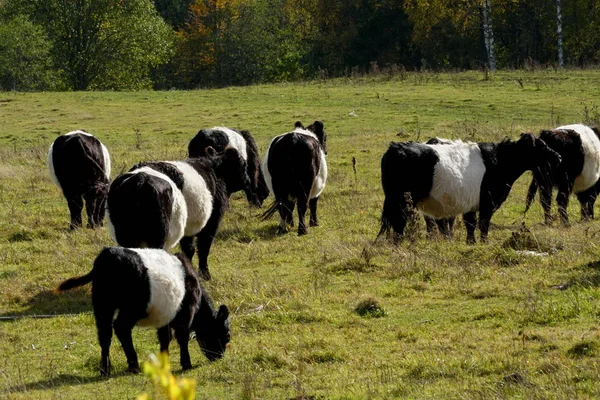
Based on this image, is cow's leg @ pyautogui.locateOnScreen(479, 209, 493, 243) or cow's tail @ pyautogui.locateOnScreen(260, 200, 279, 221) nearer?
cow's leg @ pyautogui.locateOnScreen(479, 209, 493, 243)

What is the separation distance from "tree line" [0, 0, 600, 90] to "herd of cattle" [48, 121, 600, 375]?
34.2 metres

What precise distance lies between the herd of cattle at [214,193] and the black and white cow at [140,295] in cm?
1

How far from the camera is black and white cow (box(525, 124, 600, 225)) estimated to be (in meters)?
16.1

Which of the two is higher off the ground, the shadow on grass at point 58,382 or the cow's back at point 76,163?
the cow's back at point 76,163

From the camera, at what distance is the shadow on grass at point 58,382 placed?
832cm

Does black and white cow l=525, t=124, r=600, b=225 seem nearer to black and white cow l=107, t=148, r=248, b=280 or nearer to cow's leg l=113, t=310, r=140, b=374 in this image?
black and white cow l=107, t=148, r=248, b=280

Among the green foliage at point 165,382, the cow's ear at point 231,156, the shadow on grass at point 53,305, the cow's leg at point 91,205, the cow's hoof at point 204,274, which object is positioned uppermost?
the green foliage at point 165,382

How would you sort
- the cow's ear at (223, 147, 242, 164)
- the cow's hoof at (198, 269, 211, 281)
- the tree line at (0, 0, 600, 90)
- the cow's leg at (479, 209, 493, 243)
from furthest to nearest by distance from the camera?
the tree line at (0, 0, 600, 90) < the cow's leg at (479, 209, 493, 243) < the cow's ear at (223, 147, 242, 164) < the cow's hoof at (198, 269, 211, 281)

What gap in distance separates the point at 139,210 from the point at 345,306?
2.48 m

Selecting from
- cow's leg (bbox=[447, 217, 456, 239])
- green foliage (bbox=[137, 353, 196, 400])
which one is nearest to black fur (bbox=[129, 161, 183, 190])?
cow's leg (bbox=[447, 217, 456, 239])

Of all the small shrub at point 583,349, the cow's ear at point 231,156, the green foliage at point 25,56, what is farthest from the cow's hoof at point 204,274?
the green foliage at point 25,56

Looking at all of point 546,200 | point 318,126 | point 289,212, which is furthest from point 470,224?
point 318,126

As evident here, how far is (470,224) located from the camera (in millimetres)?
14320

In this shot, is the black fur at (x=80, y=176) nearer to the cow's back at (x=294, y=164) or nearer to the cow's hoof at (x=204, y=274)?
the cow's back at (x=294, y=164)
